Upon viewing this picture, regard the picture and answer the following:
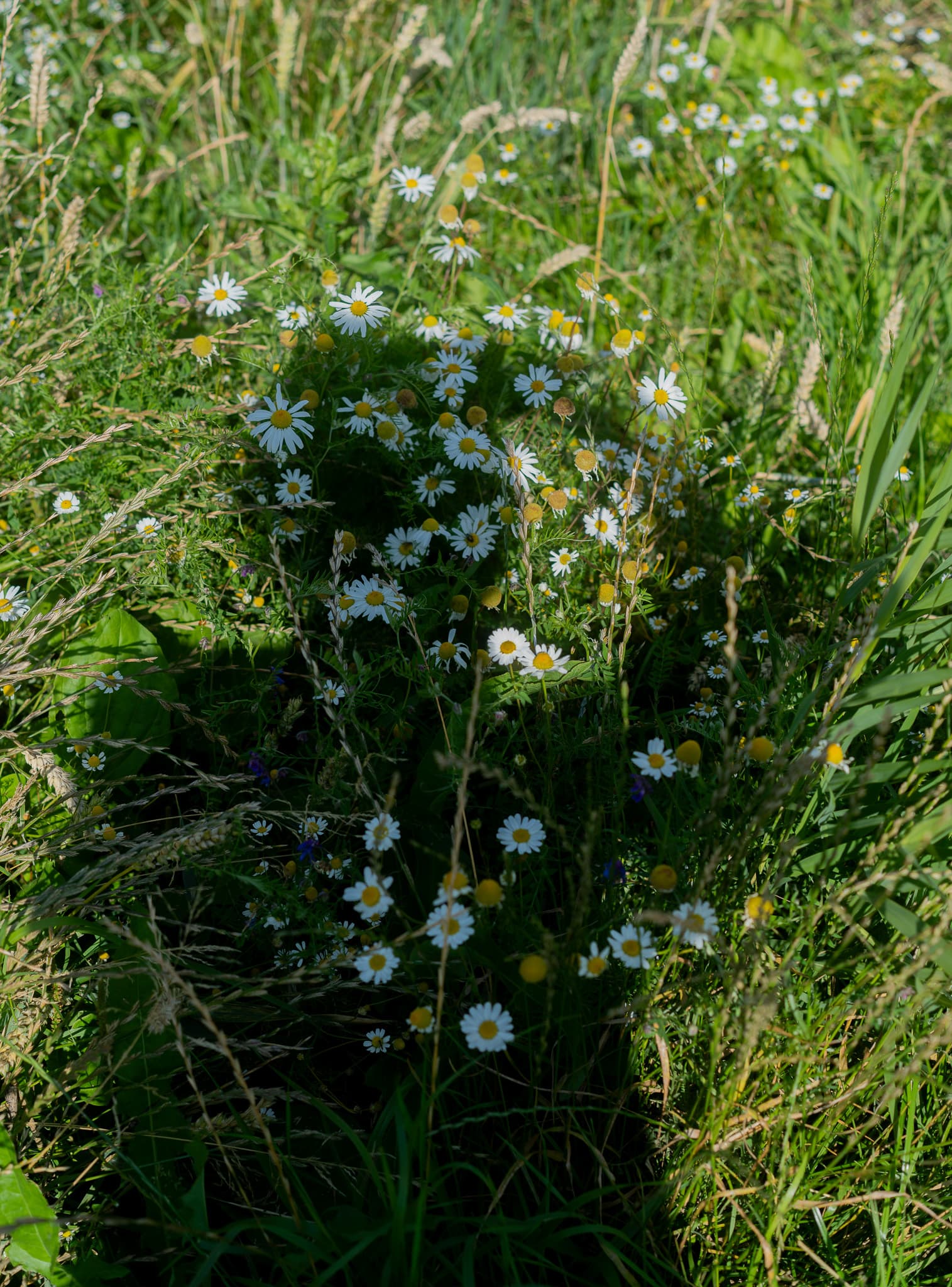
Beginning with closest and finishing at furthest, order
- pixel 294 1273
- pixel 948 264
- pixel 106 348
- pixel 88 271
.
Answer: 1. pixel 294 1273
2. pixel 106 348
3. pixel 88 271
4. pixel 948 264

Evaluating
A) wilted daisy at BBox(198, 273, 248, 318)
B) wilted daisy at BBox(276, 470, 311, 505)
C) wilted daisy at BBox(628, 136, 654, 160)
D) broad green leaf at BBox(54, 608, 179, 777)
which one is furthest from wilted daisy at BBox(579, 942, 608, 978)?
wilted daisy at BBox(628, 136, 654, 160)

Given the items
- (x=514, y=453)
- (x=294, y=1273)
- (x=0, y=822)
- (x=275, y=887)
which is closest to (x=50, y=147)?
(x=514, y=453)

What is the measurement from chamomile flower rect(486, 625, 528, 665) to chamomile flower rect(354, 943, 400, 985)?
0.54 metres

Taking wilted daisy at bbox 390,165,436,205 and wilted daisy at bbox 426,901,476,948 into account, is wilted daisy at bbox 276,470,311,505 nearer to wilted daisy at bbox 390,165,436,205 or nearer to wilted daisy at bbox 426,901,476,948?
wilted daisy at bbox 426,901,476,948

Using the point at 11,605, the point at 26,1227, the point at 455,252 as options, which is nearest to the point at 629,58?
the point at 455,252

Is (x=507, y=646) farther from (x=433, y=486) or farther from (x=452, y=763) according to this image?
(x=452, y=763)

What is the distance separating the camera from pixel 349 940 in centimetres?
170

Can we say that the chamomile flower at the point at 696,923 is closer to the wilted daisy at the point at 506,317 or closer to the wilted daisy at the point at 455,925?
the wilted daisy at the point at 455,925

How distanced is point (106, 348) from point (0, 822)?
3.98 ft

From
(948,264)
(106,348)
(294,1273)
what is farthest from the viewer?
(948,264)

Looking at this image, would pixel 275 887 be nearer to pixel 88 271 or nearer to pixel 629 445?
pixel 629 445

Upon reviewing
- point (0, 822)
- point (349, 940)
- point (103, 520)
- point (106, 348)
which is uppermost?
point (106, 348)

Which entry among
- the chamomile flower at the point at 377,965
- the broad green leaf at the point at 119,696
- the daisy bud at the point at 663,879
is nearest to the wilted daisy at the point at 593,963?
the daisy bud at the point at 663,879

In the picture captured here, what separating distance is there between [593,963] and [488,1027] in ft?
0.57
